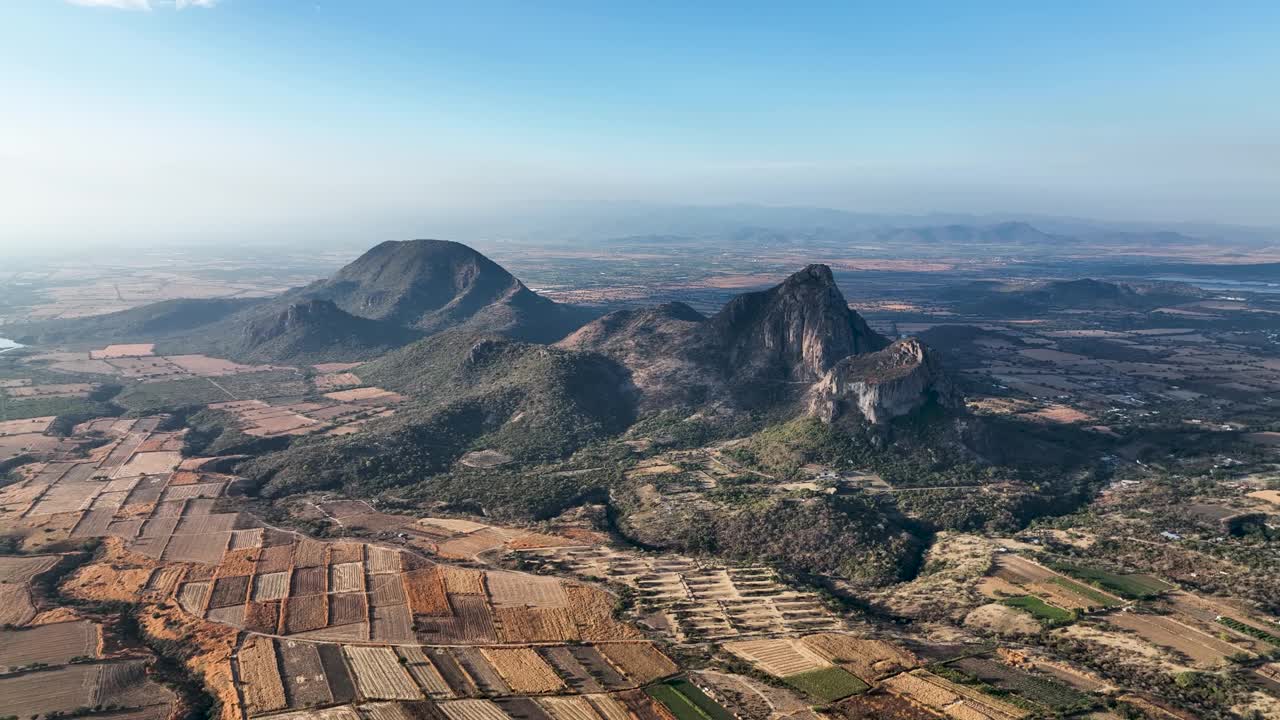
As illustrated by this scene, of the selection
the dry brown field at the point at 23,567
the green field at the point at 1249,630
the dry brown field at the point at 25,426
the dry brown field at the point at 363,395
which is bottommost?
the dry brown field at the point at 23,567

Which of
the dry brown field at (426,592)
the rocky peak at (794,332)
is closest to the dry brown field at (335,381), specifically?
the rocky peak at (794,332)

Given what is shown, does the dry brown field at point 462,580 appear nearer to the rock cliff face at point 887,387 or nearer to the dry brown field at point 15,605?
the dry brown field at point 15,605

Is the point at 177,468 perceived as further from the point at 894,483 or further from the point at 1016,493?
the point at 1016,493

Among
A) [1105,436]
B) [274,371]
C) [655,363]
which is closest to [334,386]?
[274,371]

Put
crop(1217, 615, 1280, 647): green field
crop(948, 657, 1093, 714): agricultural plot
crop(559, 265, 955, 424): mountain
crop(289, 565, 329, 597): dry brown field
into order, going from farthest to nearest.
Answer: crop(559, 265, 955, 424): mountain, crop(289, 565, 329, 597): dry brown field, crop(1217, 615, 1280, 647): green field, crop(948, 657, 1093, 714): agricultural plot

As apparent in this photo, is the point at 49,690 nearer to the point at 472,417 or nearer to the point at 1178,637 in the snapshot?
the point at 472,417

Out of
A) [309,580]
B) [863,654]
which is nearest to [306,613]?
[309,580]

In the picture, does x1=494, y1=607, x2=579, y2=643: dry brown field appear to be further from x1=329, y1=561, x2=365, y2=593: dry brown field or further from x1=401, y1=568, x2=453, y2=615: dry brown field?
x1=329, y1=561, x2=365, y2=593: dry brown field

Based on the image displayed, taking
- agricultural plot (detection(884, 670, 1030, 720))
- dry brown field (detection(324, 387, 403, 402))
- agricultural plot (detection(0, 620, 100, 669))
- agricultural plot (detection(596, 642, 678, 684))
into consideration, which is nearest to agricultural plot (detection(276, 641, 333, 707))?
agricultural plot (detection(0, 620, 100, 669))
